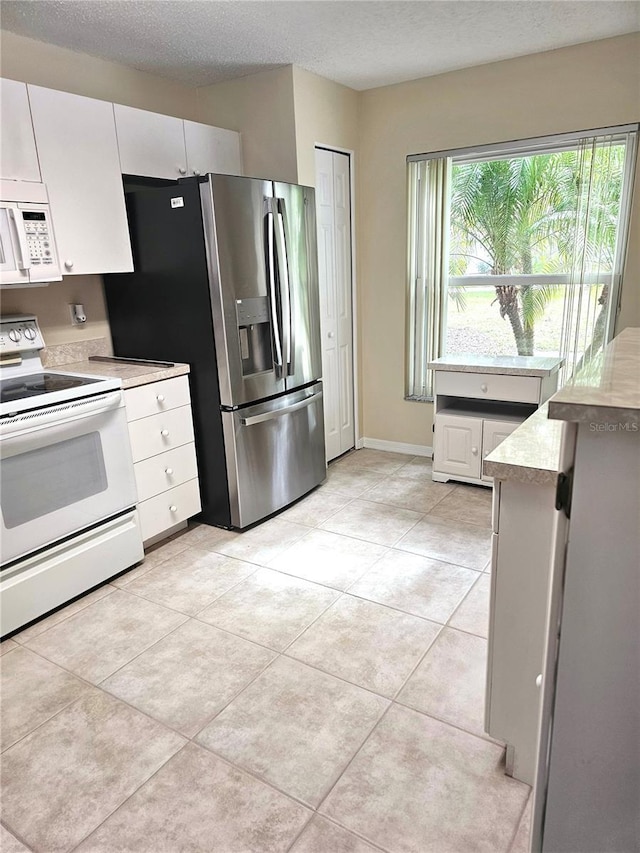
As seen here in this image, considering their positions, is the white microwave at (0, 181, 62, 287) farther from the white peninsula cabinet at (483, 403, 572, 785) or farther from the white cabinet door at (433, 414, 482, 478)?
the white cabinet door at (433, 414, 482, 478)

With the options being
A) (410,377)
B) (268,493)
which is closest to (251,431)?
(268,493)

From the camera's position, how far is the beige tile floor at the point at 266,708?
1470 mm

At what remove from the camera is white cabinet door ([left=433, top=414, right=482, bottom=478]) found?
11.3 feet

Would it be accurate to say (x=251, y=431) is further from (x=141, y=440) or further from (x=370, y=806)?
(x=370, y=806)

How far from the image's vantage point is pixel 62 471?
237 centimetres

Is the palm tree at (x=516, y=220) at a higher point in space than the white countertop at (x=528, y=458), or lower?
higher

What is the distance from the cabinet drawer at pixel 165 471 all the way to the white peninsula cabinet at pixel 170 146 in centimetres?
142

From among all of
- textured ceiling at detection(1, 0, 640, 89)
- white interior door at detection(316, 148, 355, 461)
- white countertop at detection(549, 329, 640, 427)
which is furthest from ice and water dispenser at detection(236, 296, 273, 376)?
white countertop at detection(549, 329, 640, 427)

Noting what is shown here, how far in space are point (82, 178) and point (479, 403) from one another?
259 centimetres

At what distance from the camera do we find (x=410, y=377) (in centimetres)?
408

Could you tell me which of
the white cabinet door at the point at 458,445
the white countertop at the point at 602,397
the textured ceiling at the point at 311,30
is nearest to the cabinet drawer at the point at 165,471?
the white cabinet door at the point at 458,445

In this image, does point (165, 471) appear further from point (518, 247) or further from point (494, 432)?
point (518, 247)

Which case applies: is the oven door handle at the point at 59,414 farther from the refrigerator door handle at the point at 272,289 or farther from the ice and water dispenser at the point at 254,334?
the refrigerator door handle at the point at 272,289

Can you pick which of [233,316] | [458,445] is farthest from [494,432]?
[233,316]
